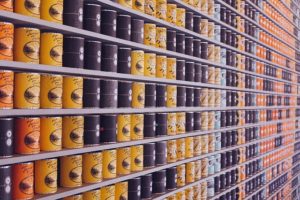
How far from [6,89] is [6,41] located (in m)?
0.18

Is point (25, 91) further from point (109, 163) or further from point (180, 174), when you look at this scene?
point (180, 174)

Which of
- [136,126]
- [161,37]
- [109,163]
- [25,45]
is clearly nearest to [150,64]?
[161,37]

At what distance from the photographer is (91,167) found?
7.50 ft

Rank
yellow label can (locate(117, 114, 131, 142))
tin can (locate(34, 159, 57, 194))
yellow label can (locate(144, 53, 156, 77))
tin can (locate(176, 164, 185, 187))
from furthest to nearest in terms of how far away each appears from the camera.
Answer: tin can (locate(176, 164, 185, 187)), yellow label can (locate(144, 53, 156, 77)), yellow label can (locate(117, 114, 131, 142)), tin can (locate(34, 159, 57, 194))

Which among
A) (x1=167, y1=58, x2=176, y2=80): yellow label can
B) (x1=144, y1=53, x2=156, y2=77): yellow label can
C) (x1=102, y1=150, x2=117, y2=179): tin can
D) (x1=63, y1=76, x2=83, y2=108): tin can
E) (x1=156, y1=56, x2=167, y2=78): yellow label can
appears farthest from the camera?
(x1=167, y1=58, x2=176, y2=80): yellow label can

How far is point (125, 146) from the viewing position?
2.55 meters

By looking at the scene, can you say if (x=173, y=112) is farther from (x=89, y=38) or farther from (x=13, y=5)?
(x=13, y=5)

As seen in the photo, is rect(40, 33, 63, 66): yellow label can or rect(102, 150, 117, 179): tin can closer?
rect(40, 33, 63, 66): yellow label can

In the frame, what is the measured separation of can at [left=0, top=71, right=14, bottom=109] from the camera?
5.78 feet

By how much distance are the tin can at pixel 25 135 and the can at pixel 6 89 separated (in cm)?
12

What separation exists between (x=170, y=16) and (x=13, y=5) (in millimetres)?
1411

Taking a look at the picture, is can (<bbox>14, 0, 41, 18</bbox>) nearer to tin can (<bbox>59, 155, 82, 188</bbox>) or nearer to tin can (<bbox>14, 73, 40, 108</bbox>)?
tin can (<bbox>14, 73, 40, 108</bbox>)

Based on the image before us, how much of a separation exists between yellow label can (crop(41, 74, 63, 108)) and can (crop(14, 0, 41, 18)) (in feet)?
0.89

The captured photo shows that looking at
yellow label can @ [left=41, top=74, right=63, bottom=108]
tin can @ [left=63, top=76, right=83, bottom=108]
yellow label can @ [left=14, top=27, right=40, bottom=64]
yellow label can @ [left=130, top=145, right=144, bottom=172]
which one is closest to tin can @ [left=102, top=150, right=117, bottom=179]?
yellow label can @ [left=130, top=145, right=144, bottom=172]
